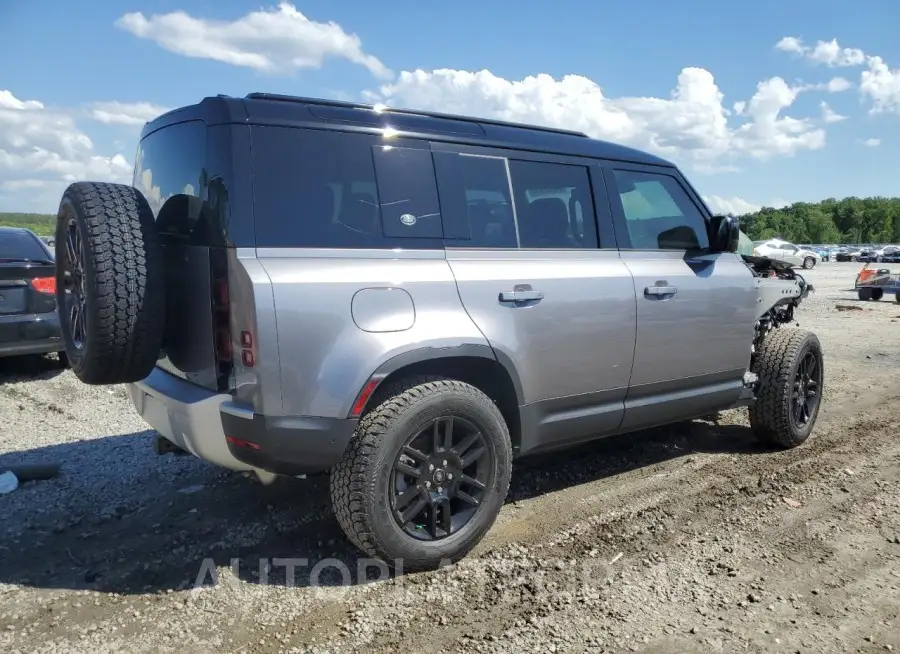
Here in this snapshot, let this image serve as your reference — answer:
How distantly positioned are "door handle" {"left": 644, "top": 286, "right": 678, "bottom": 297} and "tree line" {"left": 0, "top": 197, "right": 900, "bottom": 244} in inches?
4848

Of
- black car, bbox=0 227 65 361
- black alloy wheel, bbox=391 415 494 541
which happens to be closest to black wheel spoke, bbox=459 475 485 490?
black alloy wheel, bbox=391 415 494 541

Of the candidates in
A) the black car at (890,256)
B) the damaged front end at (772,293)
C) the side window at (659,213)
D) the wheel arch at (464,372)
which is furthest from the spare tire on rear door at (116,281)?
the black car at (890,256)

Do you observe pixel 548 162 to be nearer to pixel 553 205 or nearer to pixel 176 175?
pixel 553 205

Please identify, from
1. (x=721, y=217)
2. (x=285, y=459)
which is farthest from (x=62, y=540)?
(x=721, y=217)

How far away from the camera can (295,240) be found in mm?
2906

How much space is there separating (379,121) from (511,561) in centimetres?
216

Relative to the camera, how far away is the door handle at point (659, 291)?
402 centimetres

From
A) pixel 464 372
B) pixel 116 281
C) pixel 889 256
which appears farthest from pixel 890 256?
pixel 116 281

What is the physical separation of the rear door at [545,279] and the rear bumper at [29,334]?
477cm

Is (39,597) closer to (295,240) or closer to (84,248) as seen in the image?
(84,248)

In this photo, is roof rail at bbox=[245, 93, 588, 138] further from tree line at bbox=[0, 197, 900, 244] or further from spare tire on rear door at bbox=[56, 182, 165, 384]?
tree line at bbox=[0, 197, 900, 244]

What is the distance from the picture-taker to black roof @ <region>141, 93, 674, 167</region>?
2973mm

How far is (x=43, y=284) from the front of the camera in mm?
6656

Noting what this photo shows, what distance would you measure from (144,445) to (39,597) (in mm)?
2141
